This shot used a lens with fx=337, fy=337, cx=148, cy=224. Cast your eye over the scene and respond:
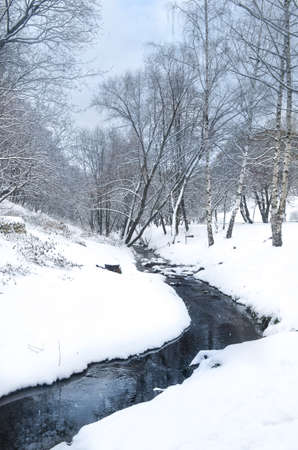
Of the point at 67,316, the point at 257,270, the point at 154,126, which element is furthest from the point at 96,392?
the point at 154,126

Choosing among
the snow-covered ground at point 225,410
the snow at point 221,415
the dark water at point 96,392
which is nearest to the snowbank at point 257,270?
the snow-covered ground at point 225,410

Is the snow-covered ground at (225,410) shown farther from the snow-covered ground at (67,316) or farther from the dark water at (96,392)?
the snow-covered ground at (67,316)

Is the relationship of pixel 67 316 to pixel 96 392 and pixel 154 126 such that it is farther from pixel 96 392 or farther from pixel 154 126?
pixel 154 126

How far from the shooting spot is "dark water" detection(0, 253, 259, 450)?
4934mm

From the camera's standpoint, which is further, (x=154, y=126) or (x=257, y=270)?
(x=154, y=126)

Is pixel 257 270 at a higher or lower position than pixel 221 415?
higher

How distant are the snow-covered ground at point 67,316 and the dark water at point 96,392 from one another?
0.26 m

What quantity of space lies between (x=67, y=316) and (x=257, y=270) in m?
7.48

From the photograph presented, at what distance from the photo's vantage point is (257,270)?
488 inches

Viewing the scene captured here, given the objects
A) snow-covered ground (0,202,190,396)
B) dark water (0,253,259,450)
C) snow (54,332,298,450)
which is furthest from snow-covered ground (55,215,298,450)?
snow-covered ground (0,202,190,396)

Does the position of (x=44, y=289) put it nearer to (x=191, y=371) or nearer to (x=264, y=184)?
(x=191, y=371)

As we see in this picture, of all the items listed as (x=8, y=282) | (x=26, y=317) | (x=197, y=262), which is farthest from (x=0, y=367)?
(x=197, y=262)

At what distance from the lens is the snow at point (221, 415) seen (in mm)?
3514

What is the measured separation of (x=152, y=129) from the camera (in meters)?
22.2
